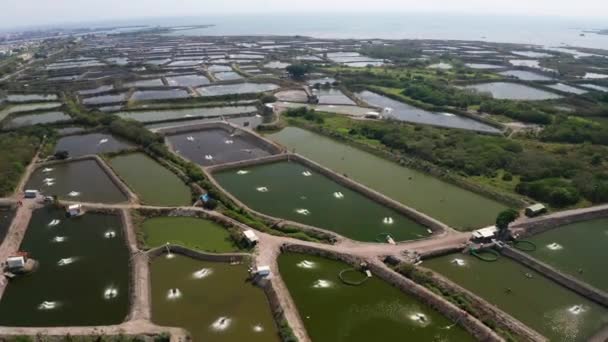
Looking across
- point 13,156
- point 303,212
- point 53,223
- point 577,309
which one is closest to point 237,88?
point 13,156

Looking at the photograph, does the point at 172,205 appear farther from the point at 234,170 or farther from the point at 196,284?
the point at 196,284

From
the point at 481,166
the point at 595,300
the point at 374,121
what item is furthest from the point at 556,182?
the point at 374,121

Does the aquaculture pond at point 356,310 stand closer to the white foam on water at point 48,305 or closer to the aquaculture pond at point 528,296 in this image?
the aquaculture pond at point 528,296

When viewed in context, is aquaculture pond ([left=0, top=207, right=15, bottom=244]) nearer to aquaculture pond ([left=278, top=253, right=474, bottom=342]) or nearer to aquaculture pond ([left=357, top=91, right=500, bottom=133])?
aquaculture pond ([left=278, top=253, right=474, bottom=342])

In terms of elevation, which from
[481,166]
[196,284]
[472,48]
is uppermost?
[472,48]

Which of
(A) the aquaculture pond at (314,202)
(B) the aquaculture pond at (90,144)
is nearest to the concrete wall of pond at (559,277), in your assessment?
(A) the aquaculture pond at (314,202)

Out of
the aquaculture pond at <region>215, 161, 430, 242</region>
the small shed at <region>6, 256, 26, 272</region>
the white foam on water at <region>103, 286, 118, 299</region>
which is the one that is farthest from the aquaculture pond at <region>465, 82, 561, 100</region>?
the small shed at <region>6, 256, 26, 272</region>
